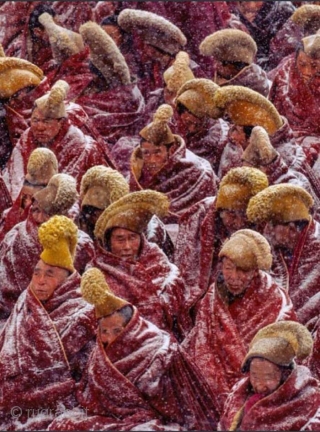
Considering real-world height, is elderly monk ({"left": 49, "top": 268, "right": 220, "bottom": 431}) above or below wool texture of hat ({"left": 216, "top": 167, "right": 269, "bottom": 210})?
below

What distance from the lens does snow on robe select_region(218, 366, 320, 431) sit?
39.5 ft

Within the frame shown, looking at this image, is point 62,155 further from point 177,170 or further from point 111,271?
point 111,271

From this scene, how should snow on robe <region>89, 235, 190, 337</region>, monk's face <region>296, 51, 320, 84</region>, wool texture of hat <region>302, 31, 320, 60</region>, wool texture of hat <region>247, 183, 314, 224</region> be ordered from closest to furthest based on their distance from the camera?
snow on robe <region>89, 235, 190, 337</region> → wool texture of hat <region>247, 183, 314, 224</region> → wool texture of hat <region>302, 31, 320, 60</region> → monk's face <region>296, 51, 320, 84</region>

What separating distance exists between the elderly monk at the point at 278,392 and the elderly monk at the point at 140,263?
1.35 meters

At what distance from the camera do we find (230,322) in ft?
42.8

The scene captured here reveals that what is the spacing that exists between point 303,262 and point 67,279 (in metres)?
1.75

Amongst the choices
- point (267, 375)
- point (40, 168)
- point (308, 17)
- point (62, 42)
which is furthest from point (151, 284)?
point (308, 17)

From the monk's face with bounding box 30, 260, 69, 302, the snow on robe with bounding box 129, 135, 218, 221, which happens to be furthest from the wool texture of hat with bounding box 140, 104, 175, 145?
the monk's face with bounding box 30, 260, 69, 302

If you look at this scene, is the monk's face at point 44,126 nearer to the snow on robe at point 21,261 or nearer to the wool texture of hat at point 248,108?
the wool texture of hat at point 248,108

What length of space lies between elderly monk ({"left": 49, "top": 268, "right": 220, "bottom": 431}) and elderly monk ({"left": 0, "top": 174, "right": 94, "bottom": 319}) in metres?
1.36

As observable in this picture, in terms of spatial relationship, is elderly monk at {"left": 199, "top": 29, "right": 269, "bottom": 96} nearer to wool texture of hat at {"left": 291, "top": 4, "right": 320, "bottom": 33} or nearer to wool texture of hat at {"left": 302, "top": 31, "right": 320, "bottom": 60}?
wool texture of hat at {"left": 302, "top": 31, "right": 320, "bottom": 60}

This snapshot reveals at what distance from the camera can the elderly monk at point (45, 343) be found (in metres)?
12.8

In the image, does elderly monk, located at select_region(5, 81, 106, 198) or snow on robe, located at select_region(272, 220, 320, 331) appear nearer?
snow on robe, located at select_region(272, 220, 320, 331)

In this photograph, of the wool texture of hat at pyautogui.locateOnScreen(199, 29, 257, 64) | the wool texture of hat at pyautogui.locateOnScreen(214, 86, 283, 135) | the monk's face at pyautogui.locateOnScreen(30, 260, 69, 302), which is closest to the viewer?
the monk's face at pyautogui.locateOnScreen(30, 260, 69, 302)
